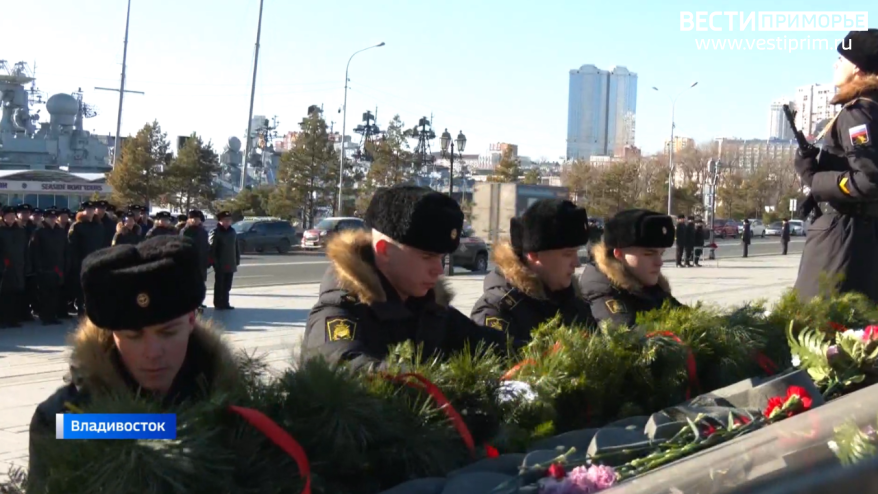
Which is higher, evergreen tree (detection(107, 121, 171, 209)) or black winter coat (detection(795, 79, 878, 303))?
evergreen tree (detection(107, 121, 171, 209))

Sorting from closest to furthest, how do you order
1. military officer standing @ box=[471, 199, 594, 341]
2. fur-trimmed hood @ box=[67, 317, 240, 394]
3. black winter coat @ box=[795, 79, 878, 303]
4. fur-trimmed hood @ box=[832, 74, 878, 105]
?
fur-trimmed hood @ box=[67, 317, 240, 394]
black winter coat @ box=[795, 79, 878, 303]
fur-trimmed hood @ box=[832, 74, 878, 105]
military officer standing @ box=[471, 199, 594, 341]

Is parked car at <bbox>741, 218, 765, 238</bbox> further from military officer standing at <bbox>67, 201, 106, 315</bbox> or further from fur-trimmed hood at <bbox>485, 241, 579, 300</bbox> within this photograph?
fur-trimmed hood at <bbox>485, 241, 579, 300</bbox>

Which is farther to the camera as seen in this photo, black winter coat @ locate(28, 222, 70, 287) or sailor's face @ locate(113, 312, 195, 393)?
black winter coat @ locate(28, 222, 70, 287)

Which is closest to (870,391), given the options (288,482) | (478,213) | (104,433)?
(288,482)

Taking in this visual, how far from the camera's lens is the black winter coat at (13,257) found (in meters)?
13.4

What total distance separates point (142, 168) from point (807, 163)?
47539mm

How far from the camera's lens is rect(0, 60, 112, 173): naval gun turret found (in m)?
62.9

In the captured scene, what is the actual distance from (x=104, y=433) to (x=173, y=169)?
49952mm

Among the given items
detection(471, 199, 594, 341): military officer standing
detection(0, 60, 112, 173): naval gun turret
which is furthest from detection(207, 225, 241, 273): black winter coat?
detection(0, 60, 112, 173): naval gun turret

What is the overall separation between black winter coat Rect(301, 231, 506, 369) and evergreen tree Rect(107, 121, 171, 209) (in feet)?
150

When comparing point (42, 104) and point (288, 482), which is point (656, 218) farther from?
point (42, 104)

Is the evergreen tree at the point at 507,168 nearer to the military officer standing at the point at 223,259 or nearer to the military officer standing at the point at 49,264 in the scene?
the military officer standing at the point at 223,259

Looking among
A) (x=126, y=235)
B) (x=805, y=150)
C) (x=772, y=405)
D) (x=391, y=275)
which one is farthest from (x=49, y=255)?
(x=772, y=405)

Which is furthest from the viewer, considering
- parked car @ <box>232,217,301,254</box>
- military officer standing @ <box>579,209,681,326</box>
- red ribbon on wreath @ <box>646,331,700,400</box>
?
parked car @ <box>232,217,301,254</box>
